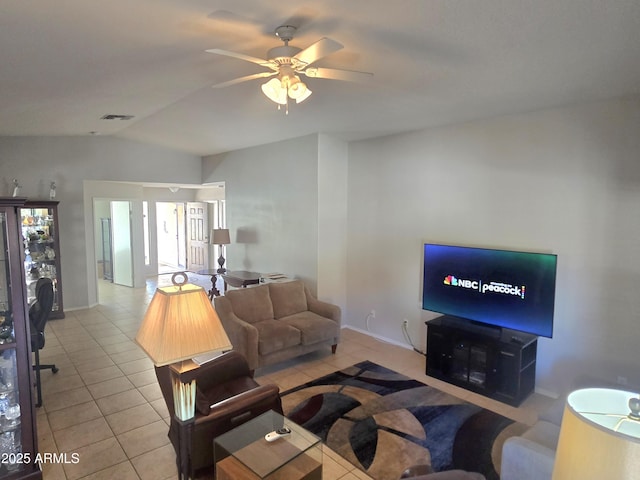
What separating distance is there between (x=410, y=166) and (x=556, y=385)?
2.88 metres

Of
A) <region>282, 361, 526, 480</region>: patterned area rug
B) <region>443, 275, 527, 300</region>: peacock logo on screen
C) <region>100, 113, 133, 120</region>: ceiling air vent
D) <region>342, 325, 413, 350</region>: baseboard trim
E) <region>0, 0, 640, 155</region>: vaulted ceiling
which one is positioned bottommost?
<region>282, 361, 526, 480</region>: patterned area rug

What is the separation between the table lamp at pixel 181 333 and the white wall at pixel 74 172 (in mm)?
5544

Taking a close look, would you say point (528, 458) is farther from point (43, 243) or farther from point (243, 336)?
point (43, 243)

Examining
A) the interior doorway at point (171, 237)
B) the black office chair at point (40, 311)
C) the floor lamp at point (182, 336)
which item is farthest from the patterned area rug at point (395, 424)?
the interior doorway at point (171, 237)

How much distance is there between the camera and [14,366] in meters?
2.44

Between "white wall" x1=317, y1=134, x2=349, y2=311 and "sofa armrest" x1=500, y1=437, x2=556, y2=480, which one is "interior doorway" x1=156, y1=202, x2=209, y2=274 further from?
"sofa armrest" x1=500, y1=437, x2=556, y2=480

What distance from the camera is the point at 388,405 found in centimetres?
353

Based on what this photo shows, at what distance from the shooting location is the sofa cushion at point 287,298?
4.74 m

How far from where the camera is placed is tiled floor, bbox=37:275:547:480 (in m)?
2.72

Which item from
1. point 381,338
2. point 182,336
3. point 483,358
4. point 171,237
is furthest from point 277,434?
point 171,237

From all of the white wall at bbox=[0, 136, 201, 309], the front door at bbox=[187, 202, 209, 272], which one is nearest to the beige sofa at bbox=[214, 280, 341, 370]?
the white wall at bbox=[0, 136, 201, 309]

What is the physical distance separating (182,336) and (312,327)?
2679 millimetres

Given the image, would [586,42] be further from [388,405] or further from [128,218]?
[128,218]

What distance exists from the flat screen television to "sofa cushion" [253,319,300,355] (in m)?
1.59
